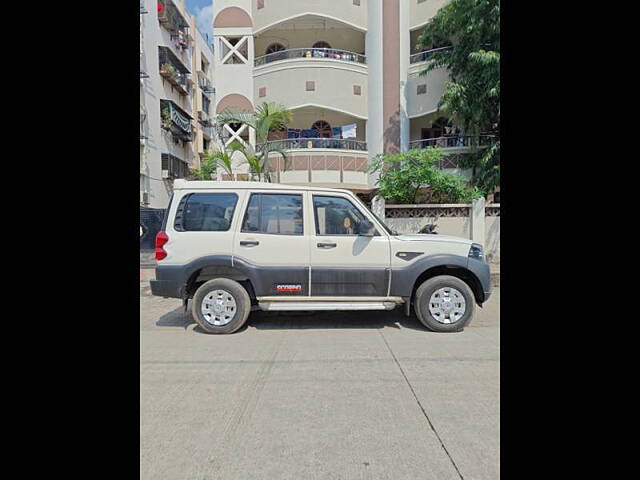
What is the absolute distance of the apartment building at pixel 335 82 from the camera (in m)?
16.0

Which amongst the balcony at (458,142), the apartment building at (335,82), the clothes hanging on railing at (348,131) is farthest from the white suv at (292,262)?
the clothes hanging on railing at (348,131)

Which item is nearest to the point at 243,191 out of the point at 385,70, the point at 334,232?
the point at 334,232

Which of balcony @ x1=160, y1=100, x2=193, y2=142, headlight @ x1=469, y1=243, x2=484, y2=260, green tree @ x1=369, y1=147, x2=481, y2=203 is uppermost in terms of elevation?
balcony @ x1=160, y1=100, x2=193, y2=142

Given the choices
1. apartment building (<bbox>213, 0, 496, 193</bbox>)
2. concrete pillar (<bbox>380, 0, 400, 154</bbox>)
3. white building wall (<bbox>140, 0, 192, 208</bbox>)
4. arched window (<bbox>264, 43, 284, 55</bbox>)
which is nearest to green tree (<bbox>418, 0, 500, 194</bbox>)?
apartment building (<bbox>213, 0, 496, 193</bbox>)

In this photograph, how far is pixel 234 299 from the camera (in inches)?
211

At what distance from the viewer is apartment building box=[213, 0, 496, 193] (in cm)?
1600

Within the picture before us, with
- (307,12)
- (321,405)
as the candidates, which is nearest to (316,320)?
(321,405)

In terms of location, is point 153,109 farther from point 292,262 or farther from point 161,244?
point 292,262

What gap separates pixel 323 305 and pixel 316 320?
0.76m

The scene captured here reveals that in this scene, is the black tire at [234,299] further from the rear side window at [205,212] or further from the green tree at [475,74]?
the green tree at [475,74]

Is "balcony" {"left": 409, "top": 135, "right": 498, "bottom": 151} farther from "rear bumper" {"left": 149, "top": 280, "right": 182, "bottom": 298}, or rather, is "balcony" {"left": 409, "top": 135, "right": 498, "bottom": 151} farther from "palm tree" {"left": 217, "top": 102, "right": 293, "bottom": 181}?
"rear bumper" {"left": 149, "top": 280, "right": 182, "bottom": 298}

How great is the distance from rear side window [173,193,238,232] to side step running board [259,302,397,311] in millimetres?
1268
